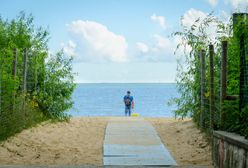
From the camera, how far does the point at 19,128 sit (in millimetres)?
15562

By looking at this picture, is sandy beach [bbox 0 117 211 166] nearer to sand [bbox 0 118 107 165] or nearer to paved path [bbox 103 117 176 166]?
sand [bbox 0 118 107 165]

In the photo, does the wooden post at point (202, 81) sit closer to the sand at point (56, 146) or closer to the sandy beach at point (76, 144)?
the sandy beach at point (76, 144)

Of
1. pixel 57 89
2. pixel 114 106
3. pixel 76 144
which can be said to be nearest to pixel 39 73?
pixel 57 89

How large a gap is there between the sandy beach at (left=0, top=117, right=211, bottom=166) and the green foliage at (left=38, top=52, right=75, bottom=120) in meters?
0.81

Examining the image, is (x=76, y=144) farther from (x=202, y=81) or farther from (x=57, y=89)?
(x=57, y=89)

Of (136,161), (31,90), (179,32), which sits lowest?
(136,161)

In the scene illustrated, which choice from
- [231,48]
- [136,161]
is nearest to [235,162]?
[136,161]

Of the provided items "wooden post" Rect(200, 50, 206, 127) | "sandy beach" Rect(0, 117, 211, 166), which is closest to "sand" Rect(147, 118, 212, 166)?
"sandy beach" Rect(0, 117, 211, 166)

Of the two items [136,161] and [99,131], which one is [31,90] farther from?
[136,161]

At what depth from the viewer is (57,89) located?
20766 millimetres

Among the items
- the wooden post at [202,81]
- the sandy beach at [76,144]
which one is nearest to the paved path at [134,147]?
the sandy beach at [76,144]

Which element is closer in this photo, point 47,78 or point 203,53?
point 203,53

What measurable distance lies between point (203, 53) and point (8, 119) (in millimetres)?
5169

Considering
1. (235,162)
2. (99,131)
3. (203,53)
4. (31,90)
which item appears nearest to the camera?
(235,162)
